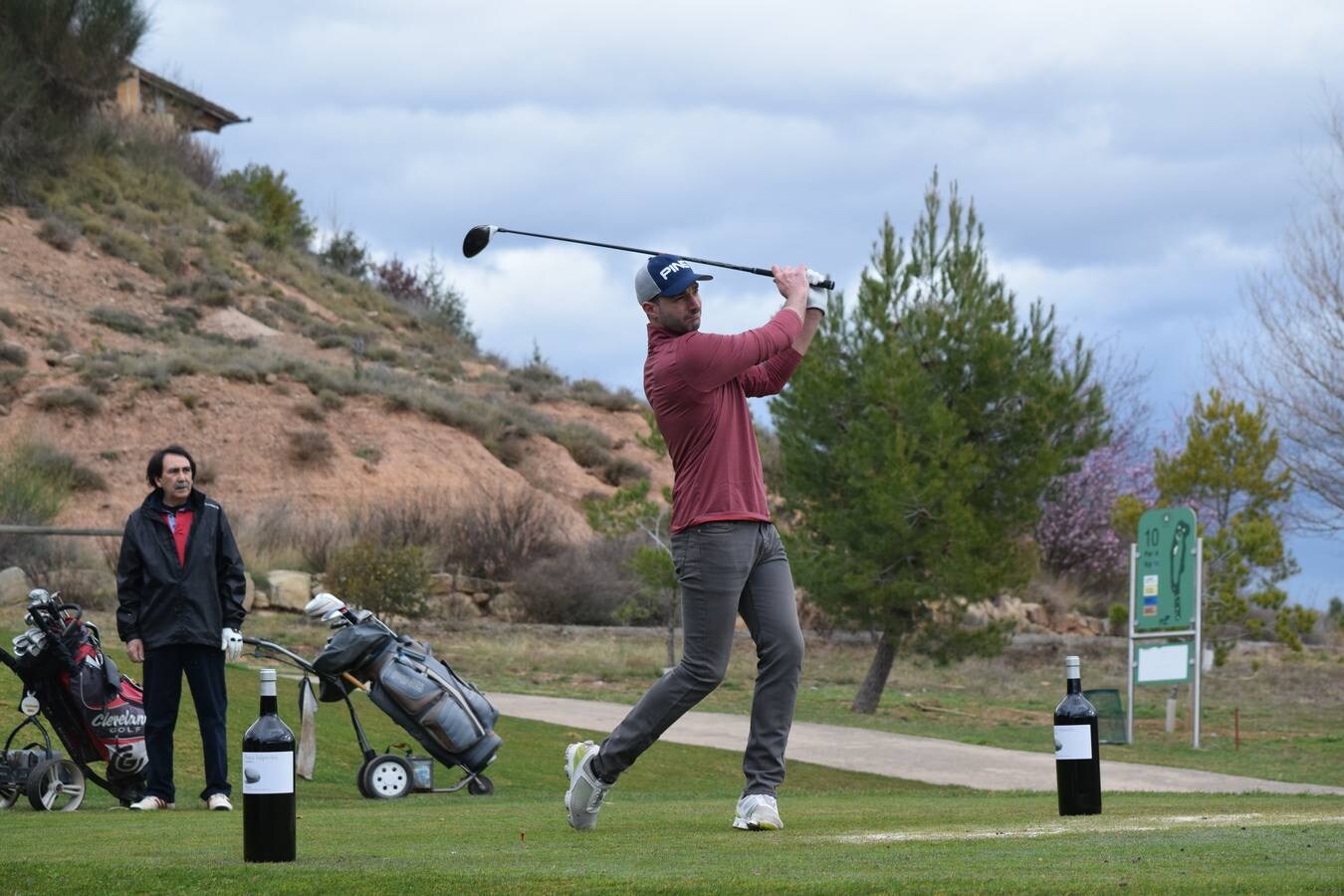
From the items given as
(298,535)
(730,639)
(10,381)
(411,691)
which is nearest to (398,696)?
(411,691)

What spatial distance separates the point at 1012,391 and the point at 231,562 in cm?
1309

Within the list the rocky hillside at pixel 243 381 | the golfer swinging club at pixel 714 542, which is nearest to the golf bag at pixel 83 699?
the golfer swinging club at pixel 714 542

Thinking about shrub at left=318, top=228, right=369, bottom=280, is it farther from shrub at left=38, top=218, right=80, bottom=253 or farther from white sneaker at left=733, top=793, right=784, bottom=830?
white sneaker at left=733, top=793, right=784, bottom=830

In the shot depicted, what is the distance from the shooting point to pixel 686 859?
5.61 meters

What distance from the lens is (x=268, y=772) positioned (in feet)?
18.3

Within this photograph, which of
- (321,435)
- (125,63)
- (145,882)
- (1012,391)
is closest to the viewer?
(145,882)

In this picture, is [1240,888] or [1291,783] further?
[1291,783]

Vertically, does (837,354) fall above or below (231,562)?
above

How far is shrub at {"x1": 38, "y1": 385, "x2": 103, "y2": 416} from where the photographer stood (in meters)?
39.2

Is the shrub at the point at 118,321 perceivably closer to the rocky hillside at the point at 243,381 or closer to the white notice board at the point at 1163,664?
the rocky hillside at the point at 243,381

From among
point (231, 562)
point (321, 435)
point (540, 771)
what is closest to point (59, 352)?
→ point (321, 435)

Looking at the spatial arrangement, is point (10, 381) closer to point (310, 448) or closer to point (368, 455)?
point (310, 448)

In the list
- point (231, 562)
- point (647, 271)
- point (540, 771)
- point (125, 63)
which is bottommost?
point (540, 771)

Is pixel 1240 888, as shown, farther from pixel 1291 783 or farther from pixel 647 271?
pixel 1291 783
